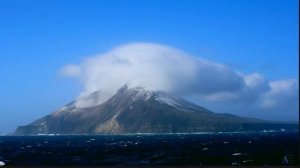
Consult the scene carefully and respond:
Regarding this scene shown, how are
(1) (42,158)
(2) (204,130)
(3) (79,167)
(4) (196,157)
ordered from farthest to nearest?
1. (2) (204,130)
2. (4) (196,157)
3. (1) (42,158)
4. (3) (79,167)

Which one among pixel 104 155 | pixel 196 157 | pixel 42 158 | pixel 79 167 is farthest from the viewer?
pixel 104 155

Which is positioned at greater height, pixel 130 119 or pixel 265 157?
pixel 130 119

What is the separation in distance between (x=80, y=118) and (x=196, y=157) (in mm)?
3954

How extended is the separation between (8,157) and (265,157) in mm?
8246

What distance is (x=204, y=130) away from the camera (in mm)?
27188

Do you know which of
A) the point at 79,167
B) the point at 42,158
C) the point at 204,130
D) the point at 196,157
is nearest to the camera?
the point at 79,167

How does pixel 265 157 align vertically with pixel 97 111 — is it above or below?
below

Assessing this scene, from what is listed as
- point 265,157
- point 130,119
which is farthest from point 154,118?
point 265,157

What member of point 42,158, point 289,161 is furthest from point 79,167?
point 42,158

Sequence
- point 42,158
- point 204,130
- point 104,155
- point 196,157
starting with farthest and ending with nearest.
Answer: point 204,130 < point 104,155 < point 196,157 < point 42,158

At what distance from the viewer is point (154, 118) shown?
20672mm

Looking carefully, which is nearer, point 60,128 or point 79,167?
point 79,167

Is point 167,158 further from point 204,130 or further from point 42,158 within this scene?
point 204,130

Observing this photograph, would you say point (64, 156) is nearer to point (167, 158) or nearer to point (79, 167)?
point (167, 158)
